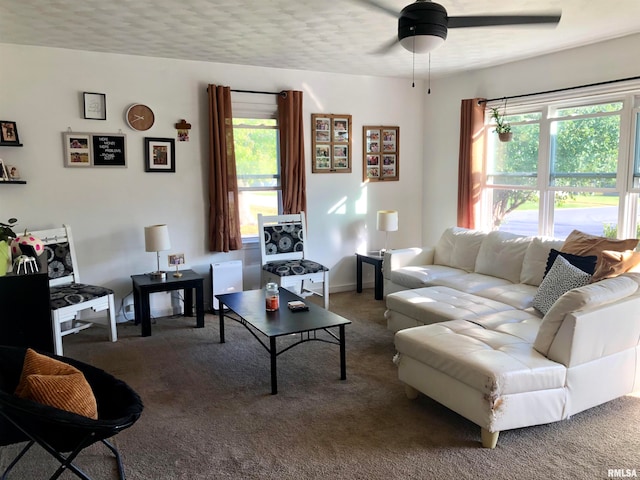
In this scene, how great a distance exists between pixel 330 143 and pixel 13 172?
3.09 m

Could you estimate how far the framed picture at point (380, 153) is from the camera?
235 inches

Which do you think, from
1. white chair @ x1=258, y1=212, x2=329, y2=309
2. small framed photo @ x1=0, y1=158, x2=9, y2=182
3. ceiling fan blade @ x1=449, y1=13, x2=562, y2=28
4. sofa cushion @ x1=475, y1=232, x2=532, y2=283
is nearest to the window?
white chair @ x1=258, y1=212, x2=329, y2=309

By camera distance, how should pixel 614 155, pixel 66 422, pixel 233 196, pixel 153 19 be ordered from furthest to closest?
pixel 233 196 → pixel 614 155 → pixel 153 19 → pixel 66 422

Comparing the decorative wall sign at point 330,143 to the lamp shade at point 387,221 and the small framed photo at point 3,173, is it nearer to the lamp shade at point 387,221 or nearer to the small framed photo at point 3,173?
the lamp shade at point 387,221

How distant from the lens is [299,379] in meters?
3.48

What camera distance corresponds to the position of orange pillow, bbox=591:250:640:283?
11.0 feet

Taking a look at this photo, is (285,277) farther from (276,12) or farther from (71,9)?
(71,9)

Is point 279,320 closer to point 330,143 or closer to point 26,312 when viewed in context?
point 26,312

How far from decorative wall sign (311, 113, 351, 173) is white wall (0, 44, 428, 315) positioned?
82 millimetres

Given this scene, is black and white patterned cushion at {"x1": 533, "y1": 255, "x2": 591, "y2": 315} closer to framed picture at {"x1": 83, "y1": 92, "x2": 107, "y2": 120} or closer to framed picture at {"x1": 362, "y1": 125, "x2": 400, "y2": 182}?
framed picture at {"x1": 362, "y1": 125, "x2": 400, "y2": 182}

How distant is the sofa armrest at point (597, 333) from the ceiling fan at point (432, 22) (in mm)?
1605

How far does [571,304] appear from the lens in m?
2.71

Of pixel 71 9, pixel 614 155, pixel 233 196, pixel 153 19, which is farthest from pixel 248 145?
pixel 614 155

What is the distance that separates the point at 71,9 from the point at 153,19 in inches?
20.7
